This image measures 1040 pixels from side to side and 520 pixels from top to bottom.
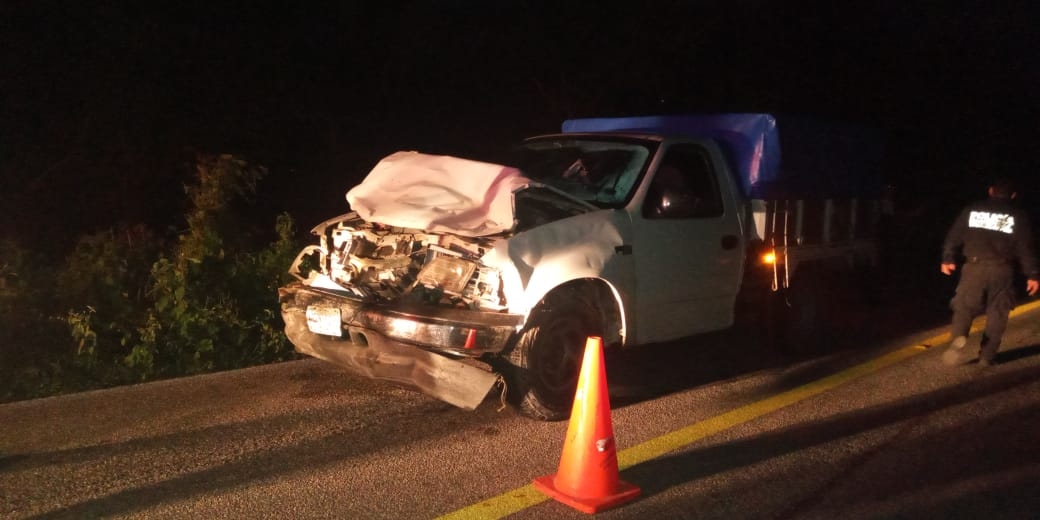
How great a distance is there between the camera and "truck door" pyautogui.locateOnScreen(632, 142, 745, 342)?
660 centimetres

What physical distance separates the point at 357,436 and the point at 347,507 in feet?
3.66

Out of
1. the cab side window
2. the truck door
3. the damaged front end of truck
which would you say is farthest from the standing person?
the damaged front end of truck

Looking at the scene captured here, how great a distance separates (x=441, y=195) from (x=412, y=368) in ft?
3.66

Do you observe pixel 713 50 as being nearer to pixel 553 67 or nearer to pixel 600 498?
pixel 553 67

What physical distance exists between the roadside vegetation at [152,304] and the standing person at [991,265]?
5442 mm

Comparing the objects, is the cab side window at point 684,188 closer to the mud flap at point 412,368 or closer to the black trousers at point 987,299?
the mud flap at point 412,368

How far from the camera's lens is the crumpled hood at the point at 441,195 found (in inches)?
230

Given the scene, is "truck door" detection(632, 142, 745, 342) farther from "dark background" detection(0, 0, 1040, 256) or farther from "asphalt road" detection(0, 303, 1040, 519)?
"dark background" detection(0, 0, 1040, 256)

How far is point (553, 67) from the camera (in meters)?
14.1

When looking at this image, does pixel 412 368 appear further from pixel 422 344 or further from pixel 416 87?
pixel 416 87

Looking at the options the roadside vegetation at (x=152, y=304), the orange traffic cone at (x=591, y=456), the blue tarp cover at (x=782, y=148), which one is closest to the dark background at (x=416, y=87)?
the roadside vegetation at (x=152, y=304)

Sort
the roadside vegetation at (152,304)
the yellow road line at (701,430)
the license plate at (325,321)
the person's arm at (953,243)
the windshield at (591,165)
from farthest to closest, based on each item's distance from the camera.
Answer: the person's arm at (953,243) < the roadside vegetation at (152,304) < the windshield at (591,165) < the license plate at (325,321) < the yellow road line at (701,430)

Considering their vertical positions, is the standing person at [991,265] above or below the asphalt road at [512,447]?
above

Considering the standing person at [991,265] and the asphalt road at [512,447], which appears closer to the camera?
the asphalt road at [512,447]
